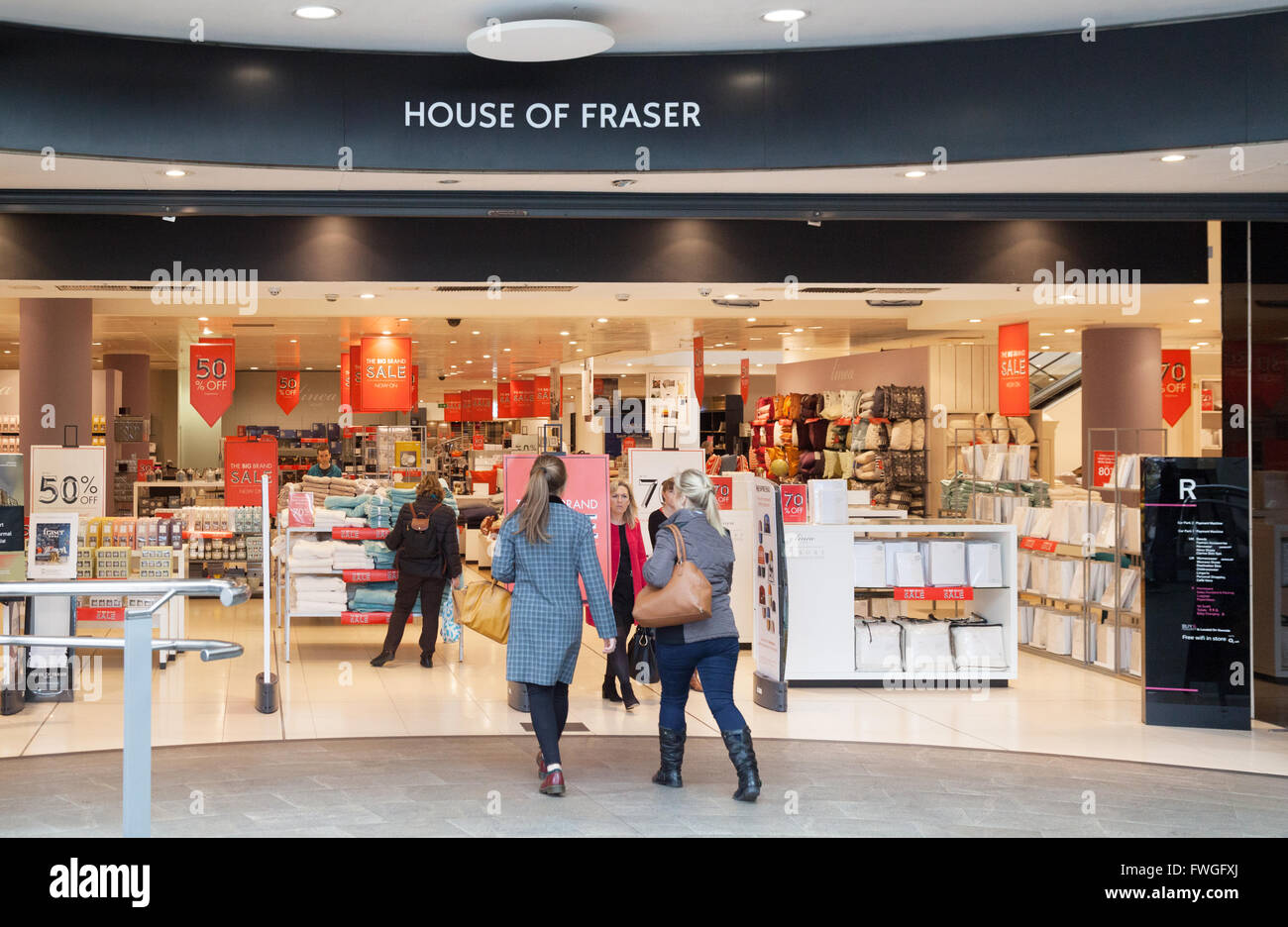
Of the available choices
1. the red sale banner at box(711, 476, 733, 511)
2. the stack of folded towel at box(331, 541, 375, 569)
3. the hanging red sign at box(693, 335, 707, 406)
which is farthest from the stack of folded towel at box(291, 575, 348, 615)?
the hanging red sign at box(693, 335, 707, 406)

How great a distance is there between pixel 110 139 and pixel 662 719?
379 cm

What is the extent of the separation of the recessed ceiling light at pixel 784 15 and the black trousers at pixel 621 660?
369cm

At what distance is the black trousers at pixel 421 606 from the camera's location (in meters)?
9.45

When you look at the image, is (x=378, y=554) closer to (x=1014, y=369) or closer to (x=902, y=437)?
(x=1014, y=369)

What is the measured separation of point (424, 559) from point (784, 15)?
17.2 feet

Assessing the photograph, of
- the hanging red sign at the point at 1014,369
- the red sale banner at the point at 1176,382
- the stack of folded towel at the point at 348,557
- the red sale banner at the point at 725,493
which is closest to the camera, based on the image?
the stack of folded towel at the point at 348,557

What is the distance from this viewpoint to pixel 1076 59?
19.5ft

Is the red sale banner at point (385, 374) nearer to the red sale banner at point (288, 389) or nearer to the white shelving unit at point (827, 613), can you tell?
the white shelving unit at point (827, 613)

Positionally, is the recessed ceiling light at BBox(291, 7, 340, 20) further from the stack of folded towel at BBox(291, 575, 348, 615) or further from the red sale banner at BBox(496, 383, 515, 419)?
the red sale banner at BBox(496, 383, 515, 419)

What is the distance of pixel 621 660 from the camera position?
7809mm

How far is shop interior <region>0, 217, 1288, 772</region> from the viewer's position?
295 inches

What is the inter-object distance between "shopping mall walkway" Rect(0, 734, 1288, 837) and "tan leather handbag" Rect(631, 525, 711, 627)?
2.75 ft

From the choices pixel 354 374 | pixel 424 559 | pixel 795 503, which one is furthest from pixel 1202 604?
pixel 354 374

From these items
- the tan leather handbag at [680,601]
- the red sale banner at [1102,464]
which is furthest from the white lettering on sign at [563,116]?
the red sale banner at [1102,464]
